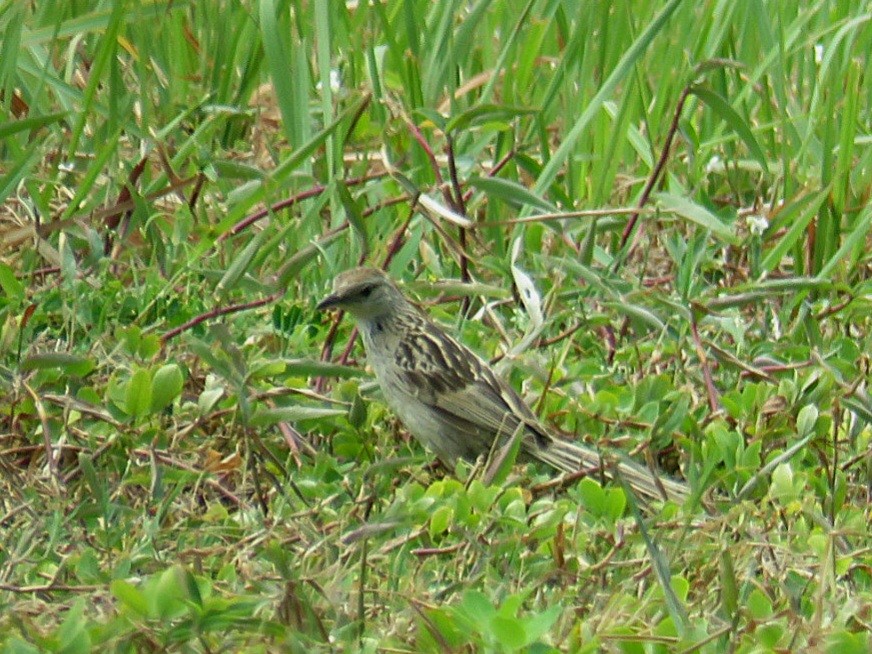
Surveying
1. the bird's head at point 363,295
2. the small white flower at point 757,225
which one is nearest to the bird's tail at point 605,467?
the bird's head at point 363,295

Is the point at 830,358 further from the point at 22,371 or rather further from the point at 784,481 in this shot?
the point at 22,371

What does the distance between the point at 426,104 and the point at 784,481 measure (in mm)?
2975

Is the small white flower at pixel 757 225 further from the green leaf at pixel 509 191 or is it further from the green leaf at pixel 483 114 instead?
the green leaf at pixel 483 114

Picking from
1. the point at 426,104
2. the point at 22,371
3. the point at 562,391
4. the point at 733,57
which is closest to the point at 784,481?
the point at 562,391

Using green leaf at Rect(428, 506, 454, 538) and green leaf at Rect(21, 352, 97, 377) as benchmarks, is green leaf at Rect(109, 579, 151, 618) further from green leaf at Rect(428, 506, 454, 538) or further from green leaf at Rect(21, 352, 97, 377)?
green leaf at Rect(21, 352, 97, 377)

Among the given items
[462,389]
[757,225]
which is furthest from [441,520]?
[757,225]

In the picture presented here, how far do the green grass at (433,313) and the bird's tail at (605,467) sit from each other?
0.09 m

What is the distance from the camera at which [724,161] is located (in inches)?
326

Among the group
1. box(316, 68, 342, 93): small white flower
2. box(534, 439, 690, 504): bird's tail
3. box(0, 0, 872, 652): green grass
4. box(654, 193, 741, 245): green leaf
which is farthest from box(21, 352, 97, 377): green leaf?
box(316, 68, 342, 93): small white flower

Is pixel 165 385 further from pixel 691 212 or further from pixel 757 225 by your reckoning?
pixel 757 225

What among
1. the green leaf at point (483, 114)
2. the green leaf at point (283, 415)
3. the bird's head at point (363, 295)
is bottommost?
the bird's head at point (363, 295)

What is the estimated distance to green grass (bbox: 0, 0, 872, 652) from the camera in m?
4.44

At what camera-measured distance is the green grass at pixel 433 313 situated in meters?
4.44

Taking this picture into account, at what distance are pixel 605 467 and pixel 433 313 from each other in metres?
2.17
